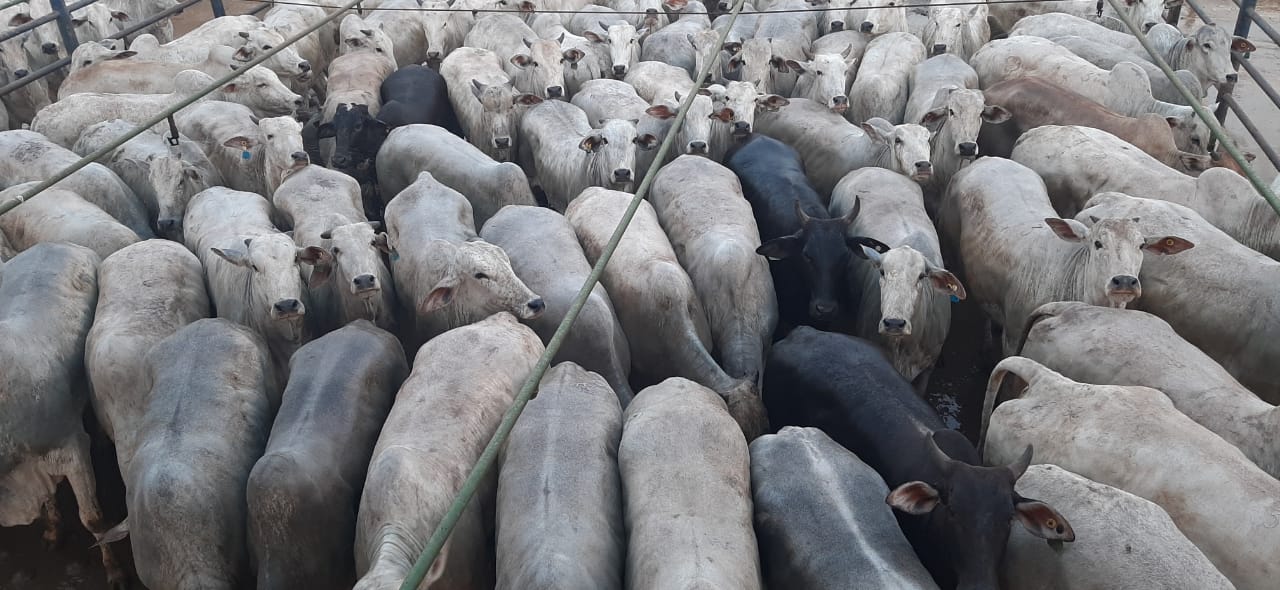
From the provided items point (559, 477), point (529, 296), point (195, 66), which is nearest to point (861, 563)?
point (559, 477)

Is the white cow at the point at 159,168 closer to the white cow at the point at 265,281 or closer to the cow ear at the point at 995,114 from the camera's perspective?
the white cow at the point at 265,281

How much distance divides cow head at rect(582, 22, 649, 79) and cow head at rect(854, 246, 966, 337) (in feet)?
15.5

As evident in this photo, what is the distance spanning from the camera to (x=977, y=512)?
4605 mm

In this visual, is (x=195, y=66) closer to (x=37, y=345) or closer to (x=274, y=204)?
(x=274, y=204)

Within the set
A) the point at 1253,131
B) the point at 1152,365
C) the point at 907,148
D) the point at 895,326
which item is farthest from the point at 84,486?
the point at 1253,131

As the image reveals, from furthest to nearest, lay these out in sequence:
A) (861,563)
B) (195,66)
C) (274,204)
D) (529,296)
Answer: (195,66) < (274,204) < (529,296) < (861,563)

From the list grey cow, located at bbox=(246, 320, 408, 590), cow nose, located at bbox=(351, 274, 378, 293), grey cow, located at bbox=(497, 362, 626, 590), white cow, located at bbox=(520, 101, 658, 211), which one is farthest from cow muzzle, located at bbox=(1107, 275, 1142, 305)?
cow nose, located at bbox=(351, 274, 378, 293)

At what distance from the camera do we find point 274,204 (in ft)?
26.4

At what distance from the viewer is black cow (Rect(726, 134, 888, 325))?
23.0ft

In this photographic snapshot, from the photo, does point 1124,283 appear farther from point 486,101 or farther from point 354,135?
point 354,135

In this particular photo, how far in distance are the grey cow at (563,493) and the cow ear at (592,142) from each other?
10.2 ft

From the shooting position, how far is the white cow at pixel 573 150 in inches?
333

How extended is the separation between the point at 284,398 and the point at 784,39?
7.27m

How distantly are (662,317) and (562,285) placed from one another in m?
0.66
